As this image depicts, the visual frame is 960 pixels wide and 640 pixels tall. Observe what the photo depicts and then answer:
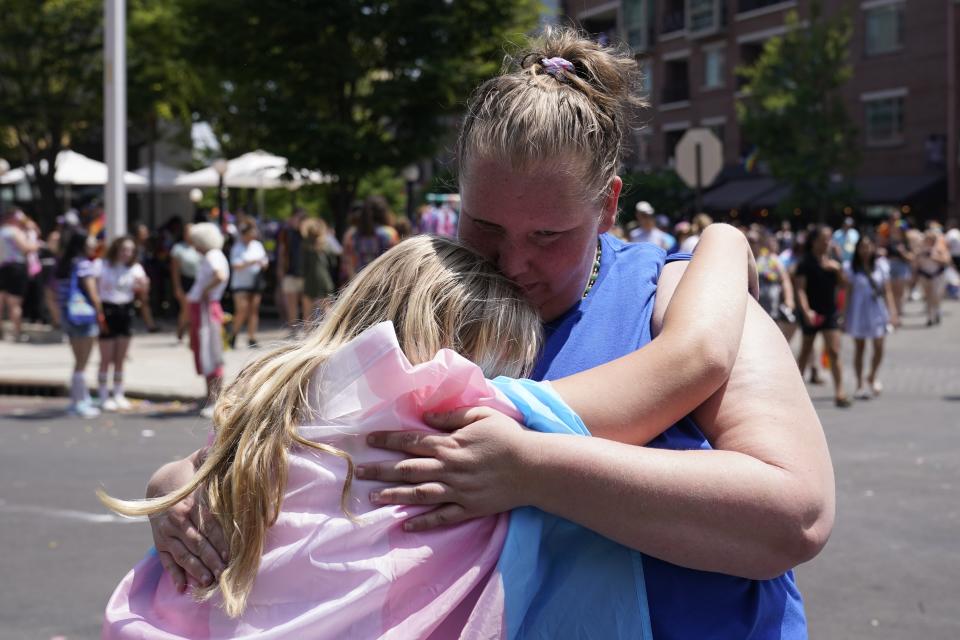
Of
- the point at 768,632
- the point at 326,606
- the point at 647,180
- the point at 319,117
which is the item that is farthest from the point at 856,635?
the point at 647,180

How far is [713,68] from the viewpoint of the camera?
2023 inches

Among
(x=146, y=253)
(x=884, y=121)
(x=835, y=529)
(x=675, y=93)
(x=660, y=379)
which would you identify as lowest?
(x=835, y=529)

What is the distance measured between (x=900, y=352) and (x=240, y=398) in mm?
17512

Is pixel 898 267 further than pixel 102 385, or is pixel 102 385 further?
pixel 898 267

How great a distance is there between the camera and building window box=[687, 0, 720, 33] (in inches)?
1988

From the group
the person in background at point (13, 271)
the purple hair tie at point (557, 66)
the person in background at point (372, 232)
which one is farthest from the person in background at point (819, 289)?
the person in background at point (13, 271)

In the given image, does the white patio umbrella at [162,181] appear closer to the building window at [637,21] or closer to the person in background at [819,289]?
the person in background at [819,289]

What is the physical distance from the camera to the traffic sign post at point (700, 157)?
61.8 ft

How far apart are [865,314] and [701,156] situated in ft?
19.2

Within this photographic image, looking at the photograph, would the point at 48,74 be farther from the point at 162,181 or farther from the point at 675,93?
the point at 675,93

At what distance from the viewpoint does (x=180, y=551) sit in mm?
1883

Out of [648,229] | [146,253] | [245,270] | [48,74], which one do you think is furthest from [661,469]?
[48,74]

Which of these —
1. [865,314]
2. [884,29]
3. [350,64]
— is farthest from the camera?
[884,29]

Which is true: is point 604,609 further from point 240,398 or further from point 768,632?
point 240,398
